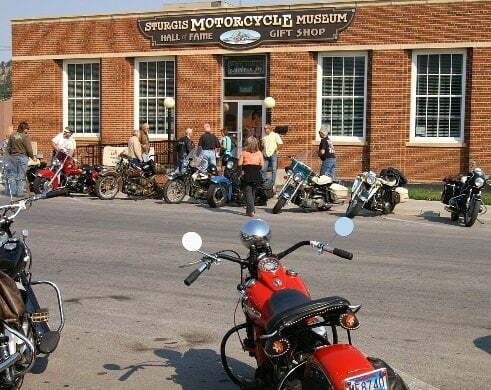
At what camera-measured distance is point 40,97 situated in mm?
31156

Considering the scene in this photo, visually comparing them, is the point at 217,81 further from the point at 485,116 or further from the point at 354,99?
the point at 485,116

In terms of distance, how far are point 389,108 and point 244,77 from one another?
5261mm

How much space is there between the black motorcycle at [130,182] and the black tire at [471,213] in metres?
7.98

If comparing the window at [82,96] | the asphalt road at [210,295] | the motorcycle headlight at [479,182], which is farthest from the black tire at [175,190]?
the window at [82,96]

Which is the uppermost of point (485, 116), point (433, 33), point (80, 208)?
point (433, 33)

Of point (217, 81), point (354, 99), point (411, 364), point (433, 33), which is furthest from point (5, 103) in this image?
point (411, 364)

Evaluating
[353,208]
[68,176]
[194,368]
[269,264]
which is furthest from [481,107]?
[269,264]

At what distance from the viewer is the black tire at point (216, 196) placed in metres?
18.8

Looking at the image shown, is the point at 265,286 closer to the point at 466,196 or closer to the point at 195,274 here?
the point at 195,274

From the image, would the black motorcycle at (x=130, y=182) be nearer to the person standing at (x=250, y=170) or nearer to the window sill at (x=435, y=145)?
the person standing at (x=250, y=170)

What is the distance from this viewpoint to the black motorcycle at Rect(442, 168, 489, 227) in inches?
634

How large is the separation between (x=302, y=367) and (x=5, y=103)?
131 ft

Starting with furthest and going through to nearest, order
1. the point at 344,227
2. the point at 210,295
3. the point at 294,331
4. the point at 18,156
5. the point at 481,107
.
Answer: the point at 481,107, the point at 18,156, the point at 210,295, the point at 344,227, the point at 294,331

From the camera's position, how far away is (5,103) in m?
41.9
